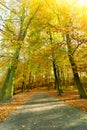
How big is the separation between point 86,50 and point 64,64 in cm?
523

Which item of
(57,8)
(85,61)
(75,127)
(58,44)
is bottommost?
(75,127)

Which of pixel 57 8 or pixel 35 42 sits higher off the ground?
pixel 57 8

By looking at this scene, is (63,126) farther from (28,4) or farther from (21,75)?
(21,75)

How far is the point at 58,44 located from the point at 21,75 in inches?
877

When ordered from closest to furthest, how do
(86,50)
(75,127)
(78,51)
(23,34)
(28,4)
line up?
(75,127)
(86,50)
(78,51)
(28,4)
(23,34)

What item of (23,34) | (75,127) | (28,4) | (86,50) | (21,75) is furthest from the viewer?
(21,75)

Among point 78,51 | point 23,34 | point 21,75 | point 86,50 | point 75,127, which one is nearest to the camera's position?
point 75,127

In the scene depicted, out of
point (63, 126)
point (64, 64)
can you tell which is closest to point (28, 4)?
point (64, 64)

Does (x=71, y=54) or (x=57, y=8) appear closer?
(x=71, y=54)

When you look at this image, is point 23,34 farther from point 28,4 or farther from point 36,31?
point 28,4

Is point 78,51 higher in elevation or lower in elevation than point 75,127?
higher

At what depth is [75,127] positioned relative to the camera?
7637 mm

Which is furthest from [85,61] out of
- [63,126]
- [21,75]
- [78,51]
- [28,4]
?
[21,75]

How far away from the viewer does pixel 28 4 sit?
19656 mm
